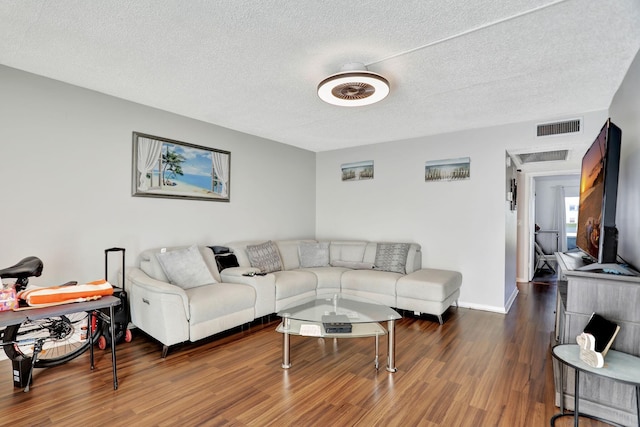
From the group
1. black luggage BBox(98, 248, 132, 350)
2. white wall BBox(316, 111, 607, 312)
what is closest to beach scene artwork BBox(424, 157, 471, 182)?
white wall BBox(316, 111, 607, 312)

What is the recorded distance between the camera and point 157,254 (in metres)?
3.30

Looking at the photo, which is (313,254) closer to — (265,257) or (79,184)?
(265,257)

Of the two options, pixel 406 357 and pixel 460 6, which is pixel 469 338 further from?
pixel 460 6

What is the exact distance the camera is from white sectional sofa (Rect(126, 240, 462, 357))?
2.92 meters

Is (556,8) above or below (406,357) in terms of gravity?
above

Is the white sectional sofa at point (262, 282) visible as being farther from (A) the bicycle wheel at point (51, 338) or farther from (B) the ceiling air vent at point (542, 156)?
(B) the ceiling air vent at point (542, 156)

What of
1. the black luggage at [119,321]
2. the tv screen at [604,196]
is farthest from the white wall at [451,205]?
the black luggage at [119,321]

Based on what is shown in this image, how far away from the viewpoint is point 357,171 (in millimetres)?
5508

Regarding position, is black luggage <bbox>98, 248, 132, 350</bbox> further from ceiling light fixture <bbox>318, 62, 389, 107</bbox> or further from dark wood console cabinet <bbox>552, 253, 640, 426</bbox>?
dark wood console cabinet <bbox>552, 253, 640, 426</bbox>

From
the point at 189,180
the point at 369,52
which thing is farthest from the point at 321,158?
the point at 369,52

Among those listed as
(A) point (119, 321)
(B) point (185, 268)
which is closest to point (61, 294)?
(A) point (119, 321)

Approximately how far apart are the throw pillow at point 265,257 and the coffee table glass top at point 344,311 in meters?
1.15

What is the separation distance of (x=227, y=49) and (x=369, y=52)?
1.03 metres

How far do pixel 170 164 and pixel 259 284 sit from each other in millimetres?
1759
